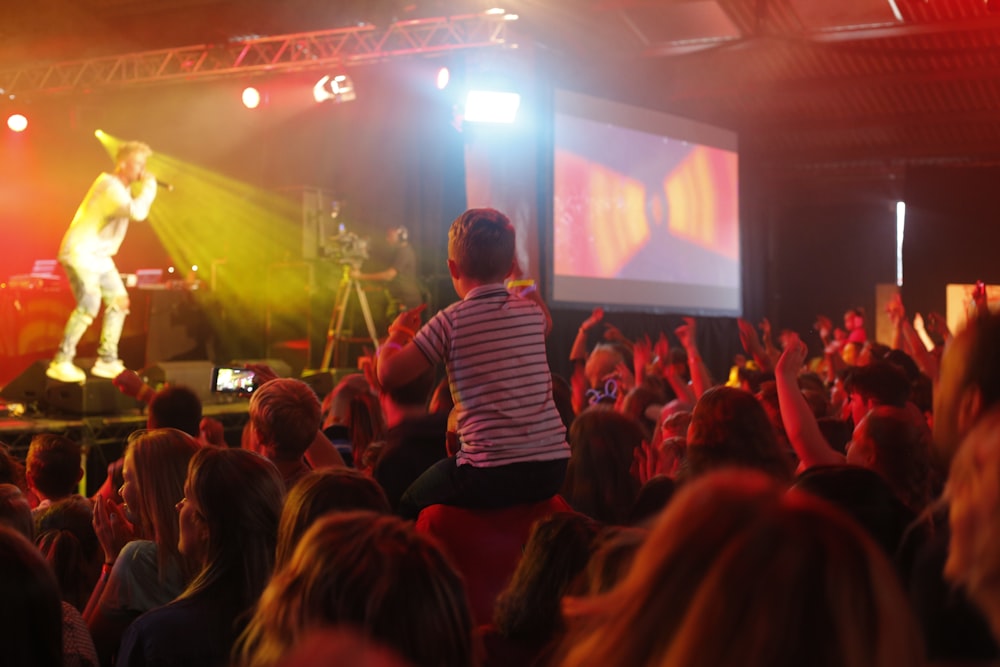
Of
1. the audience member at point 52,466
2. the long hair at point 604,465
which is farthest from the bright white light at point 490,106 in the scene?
the long hair at point 604,465

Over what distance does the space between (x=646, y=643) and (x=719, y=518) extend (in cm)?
11

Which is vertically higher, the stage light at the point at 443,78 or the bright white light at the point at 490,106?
the stage light at the point at 443,78

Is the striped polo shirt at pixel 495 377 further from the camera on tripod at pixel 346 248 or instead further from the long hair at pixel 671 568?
the camera on tripod at pixel 346 248

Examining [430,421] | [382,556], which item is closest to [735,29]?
[430,421]

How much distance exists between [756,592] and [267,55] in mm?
10460

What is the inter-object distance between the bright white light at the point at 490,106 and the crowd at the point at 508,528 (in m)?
5.44

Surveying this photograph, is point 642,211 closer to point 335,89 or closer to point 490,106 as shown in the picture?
point 490,106

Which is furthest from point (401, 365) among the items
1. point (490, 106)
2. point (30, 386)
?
point (490, 106)

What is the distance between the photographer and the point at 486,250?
2.56 metres

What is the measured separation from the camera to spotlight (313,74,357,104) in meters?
9.95

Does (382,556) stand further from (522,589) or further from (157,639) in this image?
(157,639)

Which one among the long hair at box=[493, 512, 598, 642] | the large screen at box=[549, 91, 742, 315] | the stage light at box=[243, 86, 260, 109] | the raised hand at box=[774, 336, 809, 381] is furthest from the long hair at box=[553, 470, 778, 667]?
the stage light at box=[243, 86, 260, 109]

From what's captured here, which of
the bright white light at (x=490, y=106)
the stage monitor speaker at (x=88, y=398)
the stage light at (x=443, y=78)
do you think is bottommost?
the stage monitor speaker at (x=88, y=398)

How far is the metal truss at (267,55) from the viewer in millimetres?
9055
